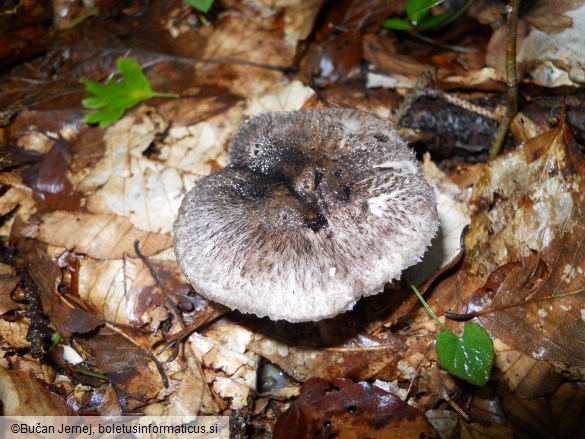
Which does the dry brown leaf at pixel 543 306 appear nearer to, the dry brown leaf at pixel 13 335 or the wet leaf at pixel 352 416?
the wet leaf at pixel 352 416

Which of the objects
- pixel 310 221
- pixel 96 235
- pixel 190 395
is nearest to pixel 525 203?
pixel 310 221

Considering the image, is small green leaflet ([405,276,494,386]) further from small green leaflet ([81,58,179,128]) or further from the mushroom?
small green leaflet ([81,58,179,128])

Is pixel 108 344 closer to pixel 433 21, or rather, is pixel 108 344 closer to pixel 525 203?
pixel 525 203

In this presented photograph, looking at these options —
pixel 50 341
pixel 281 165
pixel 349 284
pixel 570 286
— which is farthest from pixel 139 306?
pixel 570 286

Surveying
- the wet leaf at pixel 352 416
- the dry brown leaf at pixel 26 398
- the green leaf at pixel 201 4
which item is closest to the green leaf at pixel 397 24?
the green leaf at pixel 201 4

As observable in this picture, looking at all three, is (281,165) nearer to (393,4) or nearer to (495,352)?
(495,352)

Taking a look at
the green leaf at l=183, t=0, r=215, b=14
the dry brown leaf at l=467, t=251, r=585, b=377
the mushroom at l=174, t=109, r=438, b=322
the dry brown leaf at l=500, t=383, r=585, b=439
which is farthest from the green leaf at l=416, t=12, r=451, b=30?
the dry brown leaf at l=500, t=383, r=585, b=439

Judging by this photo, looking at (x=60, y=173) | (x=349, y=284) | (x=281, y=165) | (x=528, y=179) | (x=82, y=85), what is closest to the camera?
(x=349, y=284)
